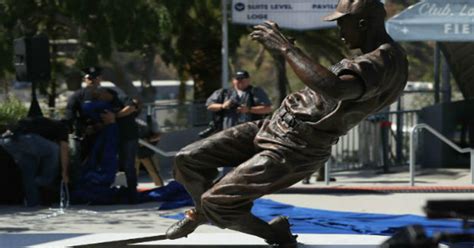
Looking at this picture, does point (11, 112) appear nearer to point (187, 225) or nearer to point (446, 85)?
point (446, 85)

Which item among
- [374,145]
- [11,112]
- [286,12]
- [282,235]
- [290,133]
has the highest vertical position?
[286,12]

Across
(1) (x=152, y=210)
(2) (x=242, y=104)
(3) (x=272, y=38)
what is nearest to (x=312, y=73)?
(3) (x=272, y=38)

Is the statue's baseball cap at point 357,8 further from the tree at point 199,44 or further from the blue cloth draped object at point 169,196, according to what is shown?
the tree at point 199,44

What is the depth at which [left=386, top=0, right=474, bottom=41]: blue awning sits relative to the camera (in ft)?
53.3

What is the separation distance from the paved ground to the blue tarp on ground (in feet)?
1.70

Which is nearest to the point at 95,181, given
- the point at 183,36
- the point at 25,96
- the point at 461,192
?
the point at 461,192

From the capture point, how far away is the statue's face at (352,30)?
23.0 feet

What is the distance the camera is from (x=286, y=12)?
17.1 metres

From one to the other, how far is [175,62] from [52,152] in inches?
409

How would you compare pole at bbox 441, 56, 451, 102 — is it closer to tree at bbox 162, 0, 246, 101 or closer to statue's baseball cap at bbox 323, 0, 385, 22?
tree at bbox 162, 0, 246, 101

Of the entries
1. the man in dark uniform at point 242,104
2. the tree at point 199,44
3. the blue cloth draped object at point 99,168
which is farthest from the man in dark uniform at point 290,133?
the tree at point 199,44

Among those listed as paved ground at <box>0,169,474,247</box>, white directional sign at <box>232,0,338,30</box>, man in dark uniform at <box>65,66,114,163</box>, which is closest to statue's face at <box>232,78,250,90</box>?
paved ground at <box>0,169,474,247</box>

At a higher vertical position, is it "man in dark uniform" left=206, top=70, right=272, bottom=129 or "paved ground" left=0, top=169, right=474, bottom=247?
"man in dark uniform" left=206, top=70, right=272, bottom=129

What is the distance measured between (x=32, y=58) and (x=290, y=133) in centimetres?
816
